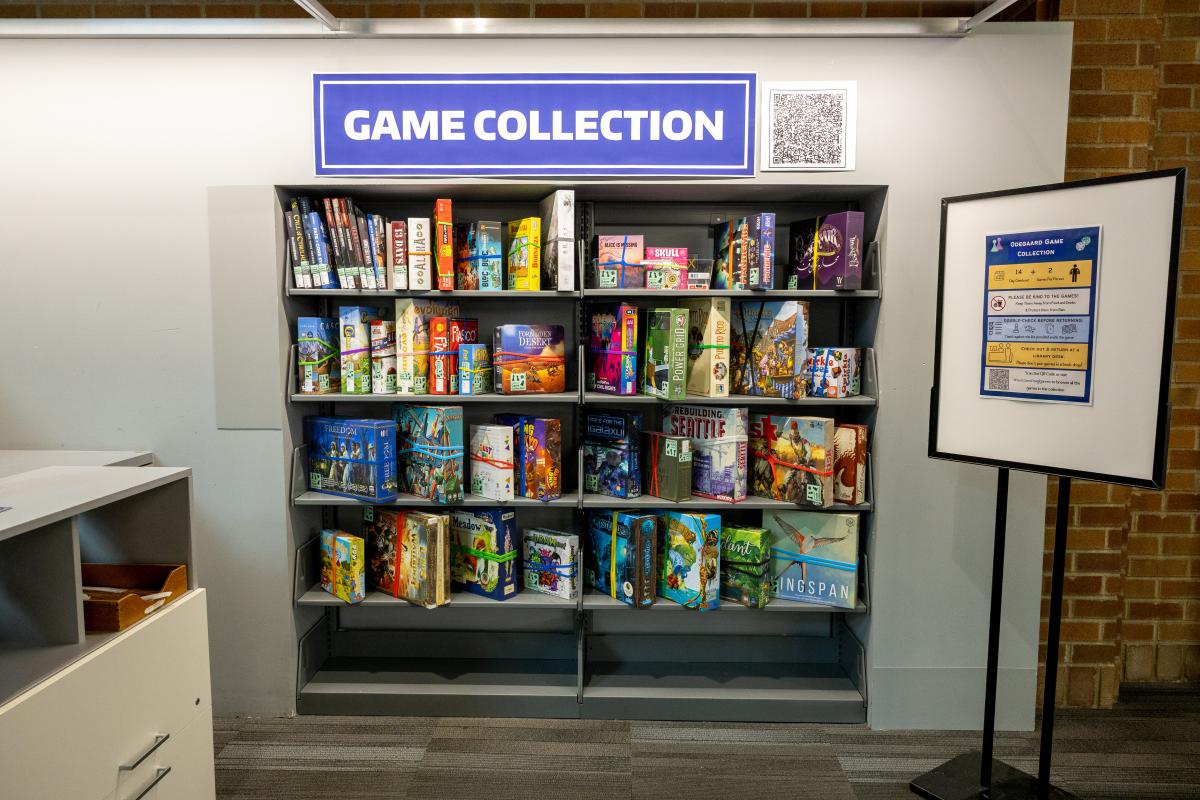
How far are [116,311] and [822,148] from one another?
9.15 ft

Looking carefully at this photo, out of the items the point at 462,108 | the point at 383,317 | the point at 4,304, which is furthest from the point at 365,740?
the point at 462,108

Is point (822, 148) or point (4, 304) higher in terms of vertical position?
point (822, 148)

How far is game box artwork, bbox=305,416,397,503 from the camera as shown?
9.11 feet

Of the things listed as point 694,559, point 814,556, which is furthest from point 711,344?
point 814,556

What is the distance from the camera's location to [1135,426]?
1.96 metres

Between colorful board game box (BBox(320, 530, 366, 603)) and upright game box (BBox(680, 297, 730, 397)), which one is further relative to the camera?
colorful board game box (BBox(320, 530, 366, 603))

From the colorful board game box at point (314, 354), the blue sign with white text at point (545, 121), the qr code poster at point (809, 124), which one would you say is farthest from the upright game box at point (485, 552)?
the qr code poster at point (809, 124)

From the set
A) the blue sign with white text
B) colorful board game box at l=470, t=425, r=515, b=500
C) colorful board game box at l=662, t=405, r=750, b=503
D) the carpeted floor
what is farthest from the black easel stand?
colorful board game box at l=470, t=425, r=515, b=500

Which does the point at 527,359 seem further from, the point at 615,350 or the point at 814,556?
the point at 814,556

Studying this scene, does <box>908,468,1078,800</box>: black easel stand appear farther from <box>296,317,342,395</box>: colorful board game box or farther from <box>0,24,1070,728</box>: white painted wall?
<box>296,317,342,395</box>: colorful board game box

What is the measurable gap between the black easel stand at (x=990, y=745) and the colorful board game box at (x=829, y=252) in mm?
896

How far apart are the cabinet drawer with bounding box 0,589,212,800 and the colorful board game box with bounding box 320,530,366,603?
79 cm

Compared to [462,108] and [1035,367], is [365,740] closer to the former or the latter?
[462,108]

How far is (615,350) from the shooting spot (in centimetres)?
284
